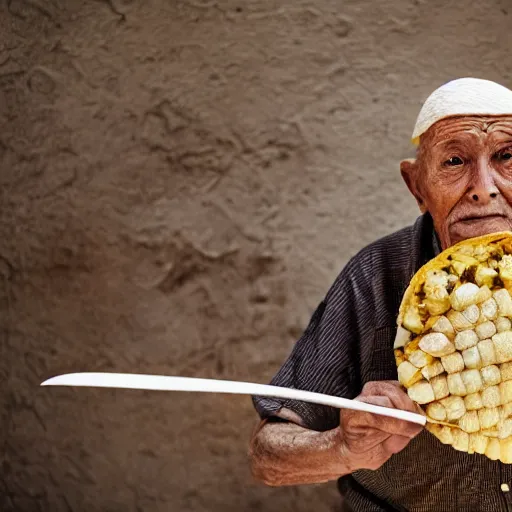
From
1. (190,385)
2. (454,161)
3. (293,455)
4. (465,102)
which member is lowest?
(293,455)

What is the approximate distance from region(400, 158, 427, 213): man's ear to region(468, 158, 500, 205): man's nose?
18cm

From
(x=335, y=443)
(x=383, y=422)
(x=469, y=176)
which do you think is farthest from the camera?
(x=469, y=176)

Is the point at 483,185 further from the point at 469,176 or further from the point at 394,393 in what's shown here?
the point at 394,393

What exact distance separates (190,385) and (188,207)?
135cm

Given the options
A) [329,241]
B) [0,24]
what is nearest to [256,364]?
[329,241]

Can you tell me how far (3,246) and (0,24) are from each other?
66cm

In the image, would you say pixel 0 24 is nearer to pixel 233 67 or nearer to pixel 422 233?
pixel 233 67

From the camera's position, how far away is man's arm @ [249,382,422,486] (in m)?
1.26

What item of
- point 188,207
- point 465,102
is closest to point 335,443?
point 465,102

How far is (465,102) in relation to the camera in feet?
4.94

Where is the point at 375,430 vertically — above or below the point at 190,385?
below

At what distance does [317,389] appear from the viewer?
157 cm

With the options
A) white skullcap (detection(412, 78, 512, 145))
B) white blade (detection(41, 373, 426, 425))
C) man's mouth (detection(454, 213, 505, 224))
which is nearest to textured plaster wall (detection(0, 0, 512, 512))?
white skullcap (detection(412, 78, 512, 145))

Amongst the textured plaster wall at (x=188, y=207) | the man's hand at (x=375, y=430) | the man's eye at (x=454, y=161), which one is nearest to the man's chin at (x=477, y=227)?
the man's eye at (x=454, y=161)
